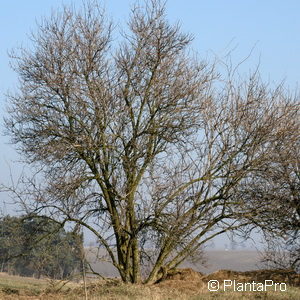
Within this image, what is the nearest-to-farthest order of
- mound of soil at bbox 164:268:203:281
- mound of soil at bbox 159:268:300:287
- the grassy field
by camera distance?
the grassy field, mound of soil at bbox 159:268:300:287, mound of soil at bbox 164:268:203:281

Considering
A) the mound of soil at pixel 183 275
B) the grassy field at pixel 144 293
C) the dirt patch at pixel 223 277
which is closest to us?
the grassy field at pixel 144 293

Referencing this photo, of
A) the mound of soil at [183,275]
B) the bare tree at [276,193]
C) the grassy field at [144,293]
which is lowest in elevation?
the grassy field at [144,293]

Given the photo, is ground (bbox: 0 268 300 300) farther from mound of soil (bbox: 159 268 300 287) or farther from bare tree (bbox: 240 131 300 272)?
bare tree (bbox: 240 131 300 272)

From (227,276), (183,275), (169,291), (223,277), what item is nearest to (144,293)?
(169,291)

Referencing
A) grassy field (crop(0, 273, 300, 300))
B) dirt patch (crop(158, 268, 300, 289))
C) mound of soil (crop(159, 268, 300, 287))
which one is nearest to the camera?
grassy field (crop(0, 273, 300, 300))

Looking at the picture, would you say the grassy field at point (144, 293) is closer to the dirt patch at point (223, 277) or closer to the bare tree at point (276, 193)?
the dirt patch at point (223, 277)

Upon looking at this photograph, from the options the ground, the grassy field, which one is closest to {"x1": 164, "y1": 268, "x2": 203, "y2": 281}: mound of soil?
the ground

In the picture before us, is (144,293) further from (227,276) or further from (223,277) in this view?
(227,276)

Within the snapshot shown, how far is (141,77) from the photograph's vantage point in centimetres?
1597

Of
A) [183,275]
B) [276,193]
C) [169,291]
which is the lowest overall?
[169,291]

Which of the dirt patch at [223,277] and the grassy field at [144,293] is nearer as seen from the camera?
the grassy field at [144,293]

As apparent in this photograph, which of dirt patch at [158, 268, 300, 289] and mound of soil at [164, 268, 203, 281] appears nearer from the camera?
dirt patch at [158, 268, 300, 289]

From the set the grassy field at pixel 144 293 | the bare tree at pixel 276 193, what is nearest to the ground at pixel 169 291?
the grassy field at pixel 144 293

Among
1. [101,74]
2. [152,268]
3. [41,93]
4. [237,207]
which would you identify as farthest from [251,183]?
[41,93]
